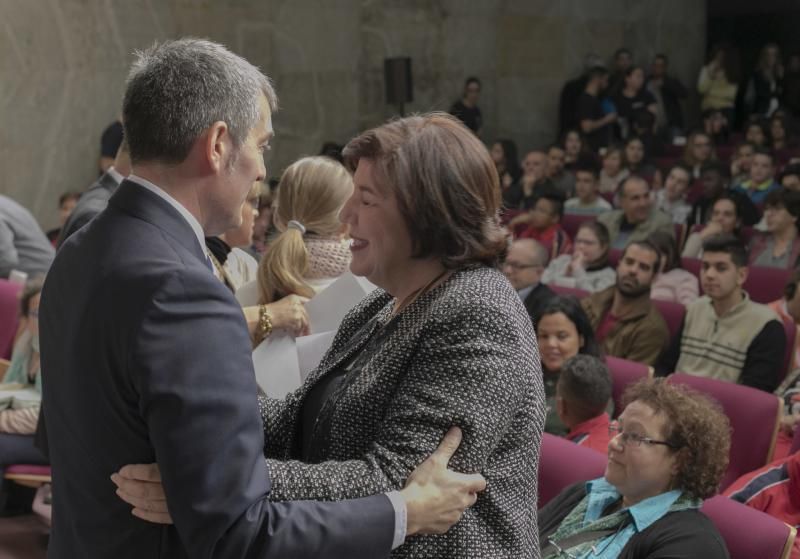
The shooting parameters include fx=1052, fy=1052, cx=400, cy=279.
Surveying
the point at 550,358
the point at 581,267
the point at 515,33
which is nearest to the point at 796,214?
the point at 581,267

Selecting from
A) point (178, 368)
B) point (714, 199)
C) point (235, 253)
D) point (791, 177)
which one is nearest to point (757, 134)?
point (791, 177)

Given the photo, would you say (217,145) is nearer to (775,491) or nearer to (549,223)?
(775,491)

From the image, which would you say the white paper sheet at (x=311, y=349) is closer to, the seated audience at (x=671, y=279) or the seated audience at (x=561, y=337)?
the seated audience at (x=561, y=337)

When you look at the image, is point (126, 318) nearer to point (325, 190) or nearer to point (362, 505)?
point (362, 505)

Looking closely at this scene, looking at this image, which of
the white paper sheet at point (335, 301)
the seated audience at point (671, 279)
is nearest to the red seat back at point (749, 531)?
the white paper sheet at point (335, 301)

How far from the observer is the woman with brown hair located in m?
1.36

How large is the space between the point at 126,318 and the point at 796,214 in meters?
5.73

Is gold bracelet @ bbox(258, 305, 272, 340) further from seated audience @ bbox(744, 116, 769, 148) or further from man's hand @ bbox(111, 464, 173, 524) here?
seated audience @ bbox(744, 116, 769, 148)

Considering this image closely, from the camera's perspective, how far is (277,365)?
8.23ft

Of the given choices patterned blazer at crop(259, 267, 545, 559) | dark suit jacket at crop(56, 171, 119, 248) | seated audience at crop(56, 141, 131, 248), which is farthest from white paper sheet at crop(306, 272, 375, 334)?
patterned blazer at crop(259, 267, 545, 559)

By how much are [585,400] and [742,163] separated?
20.1ft

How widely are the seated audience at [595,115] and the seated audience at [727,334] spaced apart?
625cm

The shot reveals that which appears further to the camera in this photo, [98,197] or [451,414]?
[98,197]

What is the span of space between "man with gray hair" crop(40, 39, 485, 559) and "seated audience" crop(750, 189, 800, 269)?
212 inches
